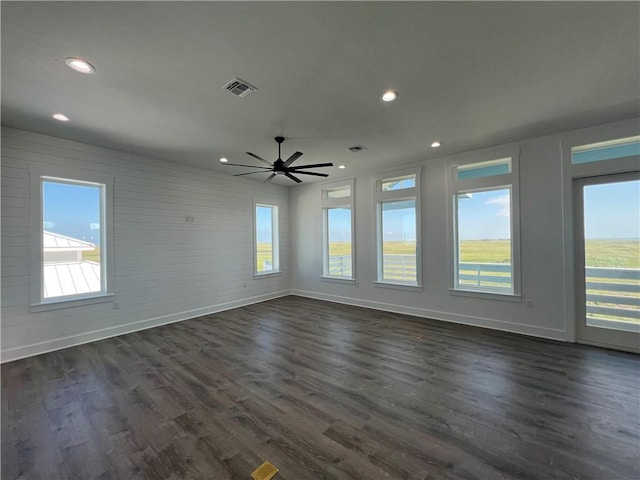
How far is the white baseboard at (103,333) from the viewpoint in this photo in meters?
3.56

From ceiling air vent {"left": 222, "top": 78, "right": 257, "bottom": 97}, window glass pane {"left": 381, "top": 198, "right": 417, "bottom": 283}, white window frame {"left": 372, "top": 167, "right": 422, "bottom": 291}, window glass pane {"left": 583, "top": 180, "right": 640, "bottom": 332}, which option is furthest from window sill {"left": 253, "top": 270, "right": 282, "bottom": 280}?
window glass pane {"left": 583, "top": 180, "right": 640, "bottom": 332}

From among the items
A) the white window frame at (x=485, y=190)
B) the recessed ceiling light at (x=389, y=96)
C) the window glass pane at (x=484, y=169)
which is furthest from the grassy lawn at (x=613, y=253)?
the recessed ceiling light at (x=389, y=96)

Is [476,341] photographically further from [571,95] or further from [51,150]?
[51,150]

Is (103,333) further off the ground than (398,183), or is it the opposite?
(398,183)

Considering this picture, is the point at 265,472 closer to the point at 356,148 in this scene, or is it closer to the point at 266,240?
the point at 356,148

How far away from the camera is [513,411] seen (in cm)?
234

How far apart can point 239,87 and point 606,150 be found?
16.3 feet

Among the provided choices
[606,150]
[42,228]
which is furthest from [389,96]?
[42,228]

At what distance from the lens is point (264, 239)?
7.08 meters

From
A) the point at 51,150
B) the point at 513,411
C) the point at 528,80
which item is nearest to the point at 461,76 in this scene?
the point at 528,80

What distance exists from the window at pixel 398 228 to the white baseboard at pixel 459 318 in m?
0.52

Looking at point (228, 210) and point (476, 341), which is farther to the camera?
point (228, 210)

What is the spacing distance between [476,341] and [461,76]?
11.6 feet

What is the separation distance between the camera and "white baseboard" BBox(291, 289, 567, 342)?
13.3ft
